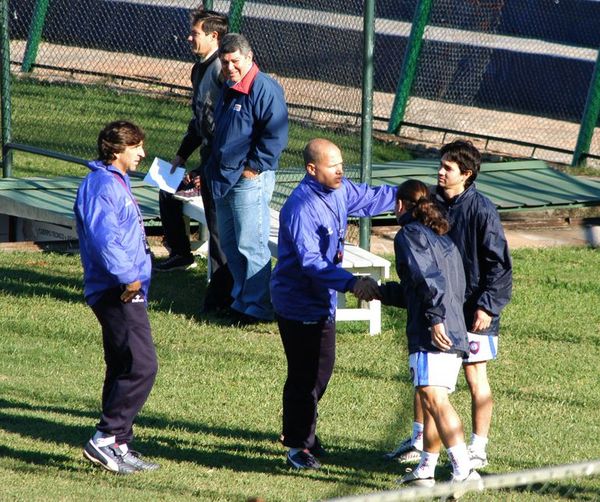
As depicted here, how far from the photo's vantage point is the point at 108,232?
5273mm

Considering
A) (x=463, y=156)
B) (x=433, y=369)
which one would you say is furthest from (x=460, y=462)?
(x=463, y=156)

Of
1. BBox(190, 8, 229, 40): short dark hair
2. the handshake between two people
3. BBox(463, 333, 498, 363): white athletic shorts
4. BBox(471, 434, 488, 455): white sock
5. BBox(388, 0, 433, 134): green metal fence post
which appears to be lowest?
BBox(471, 434, 488, 455): white sock

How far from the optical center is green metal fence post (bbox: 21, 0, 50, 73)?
1773 centimetres

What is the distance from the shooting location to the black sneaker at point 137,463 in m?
5.51

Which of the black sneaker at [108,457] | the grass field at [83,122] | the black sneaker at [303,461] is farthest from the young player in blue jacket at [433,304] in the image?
the grass field at [83,122]

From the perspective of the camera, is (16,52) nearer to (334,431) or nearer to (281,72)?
(281,72)

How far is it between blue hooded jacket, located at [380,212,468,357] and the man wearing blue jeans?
252cm

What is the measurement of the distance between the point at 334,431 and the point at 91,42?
39.3ft

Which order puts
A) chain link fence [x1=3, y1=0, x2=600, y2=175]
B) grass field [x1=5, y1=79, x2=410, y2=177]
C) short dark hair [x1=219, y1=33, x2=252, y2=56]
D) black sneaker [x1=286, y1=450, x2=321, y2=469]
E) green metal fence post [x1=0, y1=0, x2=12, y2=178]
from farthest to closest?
chain link fence [x1=3, y1=0, x2=600, y2=175] → grass field [x1=5, y1=79, x2=410, y2=177] → green metal fence post [x1=0, y1=0, x2=12, y2=178] → short dark hair [x1=219, y1=33, x2=252, y2=56] → black sneaker [x1=286, y1=450, x2=321, y2=469]

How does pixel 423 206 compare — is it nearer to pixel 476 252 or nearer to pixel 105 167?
pixel 476 252

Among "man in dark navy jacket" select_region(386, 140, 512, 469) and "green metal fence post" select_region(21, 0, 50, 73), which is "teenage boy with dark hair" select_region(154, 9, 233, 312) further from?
"green metal fence post" select_region(21, 0, 50, 73)

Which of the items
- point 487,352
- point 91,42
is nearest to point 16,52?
point 91,42

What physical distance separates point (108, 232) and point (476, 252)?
1.66 m

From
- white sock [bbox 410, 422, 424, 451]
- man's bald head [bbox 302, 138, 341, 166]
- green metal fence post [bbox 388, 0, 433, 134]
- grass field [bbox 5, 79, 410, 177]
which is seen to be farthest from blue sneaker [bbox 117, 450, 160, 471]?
green metal fence post [bbox 388, 0, 433, 134]
